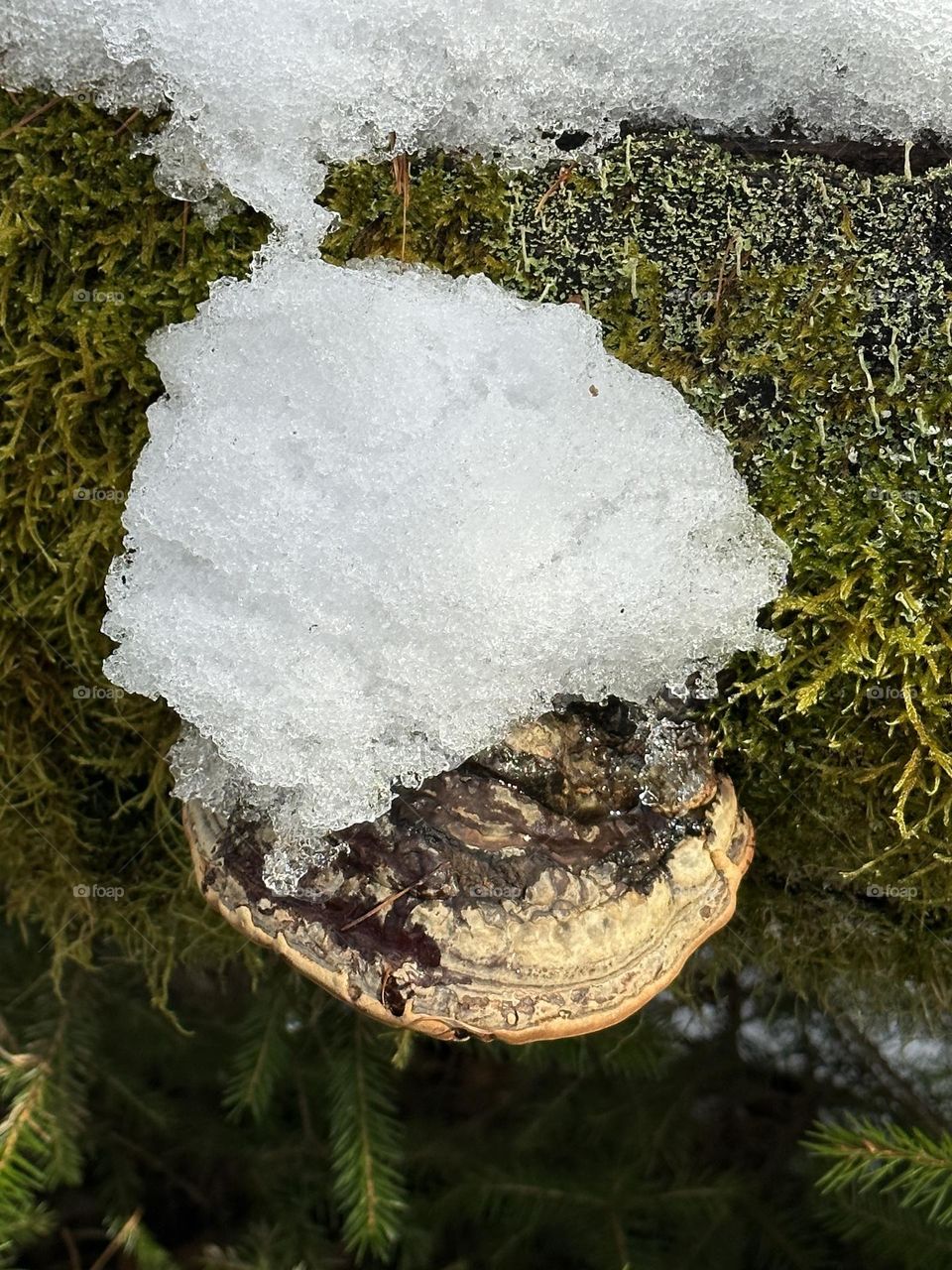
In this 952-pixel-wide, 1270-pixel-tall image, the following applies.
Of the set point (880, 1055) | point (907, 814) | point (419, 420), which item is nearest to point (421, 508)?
point (419, 420)

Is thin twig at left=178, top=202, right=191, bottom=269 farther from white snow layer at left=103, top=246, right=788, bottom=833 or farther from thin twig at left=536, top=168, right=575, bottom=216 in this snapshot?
thin twig at left=536, top=168, right=575, bottom=216

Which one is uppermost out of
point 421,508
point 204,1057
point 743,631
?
point 421,508

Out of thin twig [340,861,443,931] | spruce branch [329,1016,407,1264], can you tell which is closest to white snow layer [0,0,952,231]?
thin twig [340,861,443,931]

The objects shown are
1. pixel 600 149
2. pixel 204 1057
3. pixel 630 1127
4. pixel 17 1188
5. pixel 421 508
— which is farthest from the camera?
pixel 204 1057

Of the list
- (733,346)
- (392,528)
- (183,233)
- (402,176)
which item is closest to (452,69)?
(402,176)

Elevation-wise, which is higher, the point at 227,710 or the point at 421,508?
the point at 421,508

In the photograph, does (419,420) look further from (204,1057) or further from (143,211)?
(204,1057)
